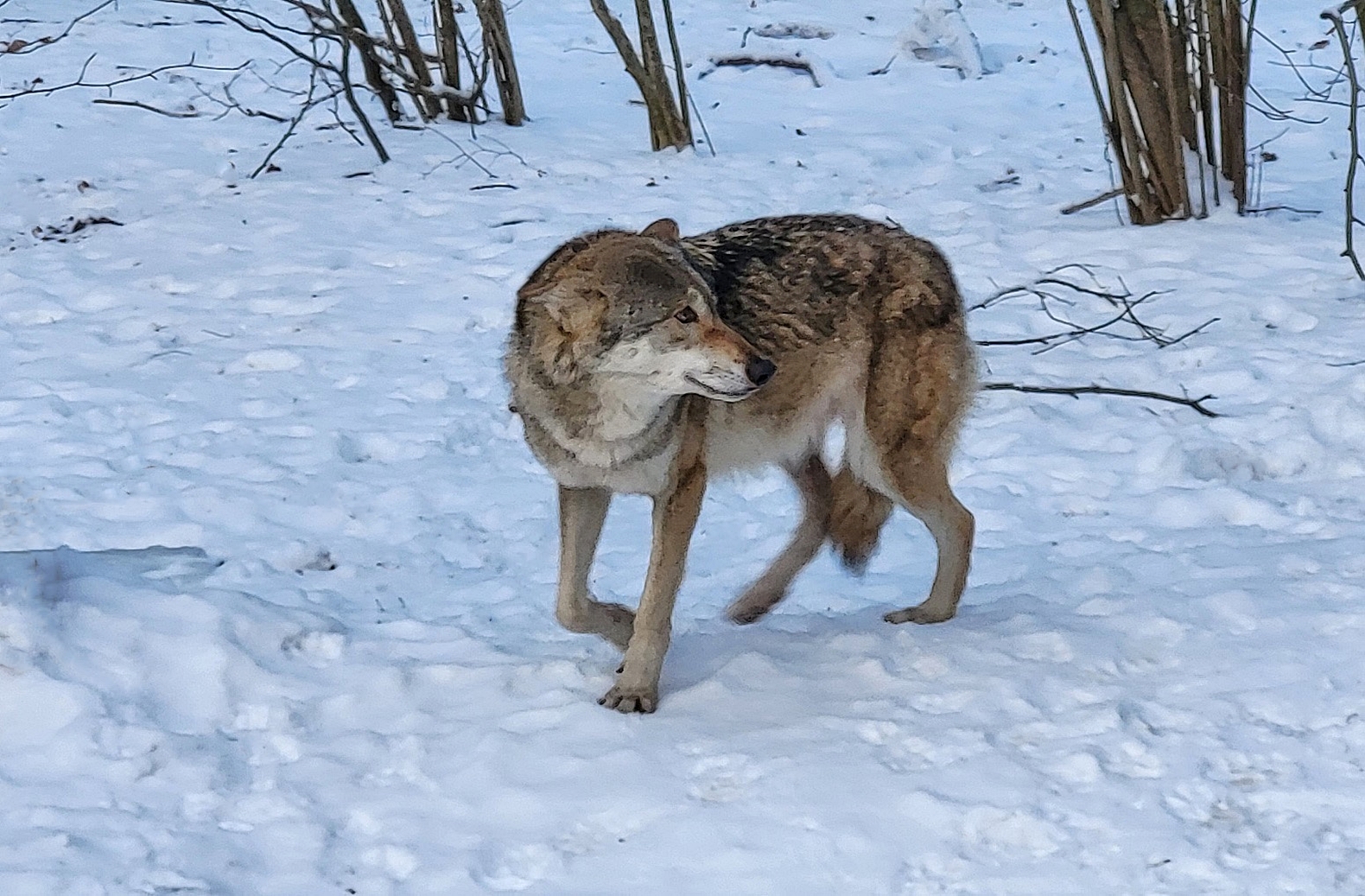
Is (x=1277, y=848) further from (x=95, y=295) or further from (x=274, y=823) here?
(x=95, y=295)

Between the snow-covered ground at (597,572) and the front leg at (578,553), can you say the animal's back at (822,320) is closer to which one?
the front leg at (578,553)

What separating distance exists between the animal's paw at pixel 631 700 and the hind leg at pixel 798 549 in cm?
87

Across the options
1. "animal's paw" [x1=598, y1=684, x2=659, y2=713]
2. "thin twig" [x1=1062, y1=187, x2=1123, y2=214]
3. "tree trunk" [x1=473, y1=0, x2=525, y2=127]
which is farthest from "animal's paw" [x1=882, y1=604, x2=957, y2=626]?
"tree trunk" [x1=473, y1=0, x2=525, y2=127]

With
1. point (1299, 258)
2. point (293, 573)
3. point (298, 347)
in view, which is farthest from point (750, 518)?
point (1299, 258)

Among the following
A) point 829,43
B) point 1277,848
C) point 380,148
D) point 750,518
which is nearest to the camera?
point 1277,848

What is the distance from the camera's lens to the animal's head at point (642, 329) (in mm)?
3684

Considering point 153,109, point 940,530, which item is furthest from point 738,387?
point 153,109

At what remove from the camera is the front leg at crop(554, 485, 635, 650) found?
13.6ft

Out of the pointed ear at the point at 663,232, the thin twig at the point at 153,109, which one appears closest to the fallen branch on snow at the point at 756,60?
the thin twig at the point at 153,109

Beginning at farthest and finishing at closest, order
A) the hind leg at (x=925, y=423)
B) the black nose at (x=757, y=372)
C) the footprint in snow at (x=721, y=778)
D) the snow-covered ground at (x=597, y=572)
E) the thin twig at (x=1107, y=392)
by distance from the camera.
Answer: the thin twig at (x=1107, y=392) < the hind leg at (x=925, y=423) < the black nose at (x=757, y=372) < the footprint in snow at (x=721, y=778) < the snow-covered ground at (x=597, y=572)

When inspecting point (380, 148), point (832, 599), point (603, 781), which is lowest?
point (832, 599)

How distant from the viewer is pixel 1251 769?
328 centimetres

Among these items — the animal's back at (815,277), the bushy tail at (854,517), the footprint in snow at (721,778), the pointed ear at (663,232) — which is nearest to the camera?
the footprint in snow at (721,778)

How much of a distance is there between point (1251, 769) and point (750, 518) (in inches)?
98.9
